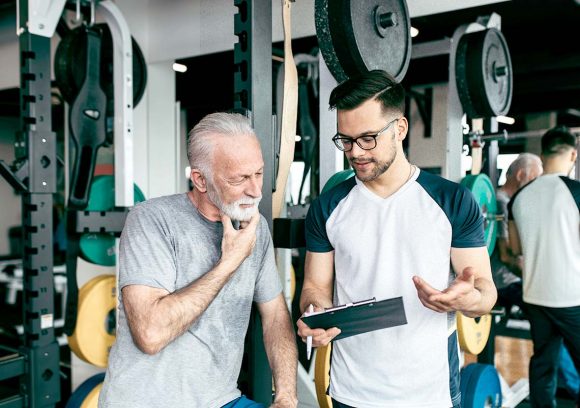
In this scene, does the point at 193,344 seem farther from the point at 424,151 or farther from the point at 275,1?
the point at 424,151

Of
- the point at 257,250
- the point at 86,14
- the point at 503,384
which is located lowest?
the point at 503,384

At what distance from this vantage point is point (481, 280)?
1.29 meters

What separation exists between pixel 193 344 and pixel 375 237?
52 centimetres

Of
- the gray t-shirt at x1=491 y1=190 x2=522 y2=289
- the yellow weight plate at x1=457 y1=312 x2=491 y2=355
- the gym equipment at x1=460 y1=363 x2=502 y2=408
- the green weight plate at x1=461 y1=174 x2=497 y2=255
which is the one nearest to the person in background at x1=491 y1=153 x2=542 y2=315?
the gray t-shirt at x1=491 y1=190 x2=522 y2=289

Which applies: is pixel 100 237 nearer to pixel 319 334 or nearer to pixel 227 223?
pixel 227 223

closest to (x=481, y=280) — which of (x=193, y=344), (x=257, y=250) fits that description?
(x=257, y=250)

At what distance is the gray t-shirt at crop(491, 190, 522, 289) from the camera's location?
2.99 meters

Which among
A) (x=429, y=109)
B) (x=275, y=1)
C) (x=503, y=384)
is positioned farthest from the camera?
(x=429, y=109)

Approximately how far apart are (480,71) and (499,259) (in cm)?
124

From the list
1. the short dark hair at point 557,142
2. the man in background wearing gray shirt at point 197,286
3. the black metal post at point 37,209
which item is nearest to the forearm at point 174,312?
the man in background wearing gray shirt at point 197,286

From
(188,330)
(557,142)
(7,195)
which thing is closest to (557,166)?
(557,142)

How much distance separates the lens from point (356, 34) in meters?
1.50

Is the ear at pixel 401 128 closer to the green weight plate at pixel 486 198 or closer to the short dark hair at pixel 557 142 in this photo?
the green weight plate at pixel 486 198

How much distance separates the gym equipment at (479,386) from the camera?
2408 mm
